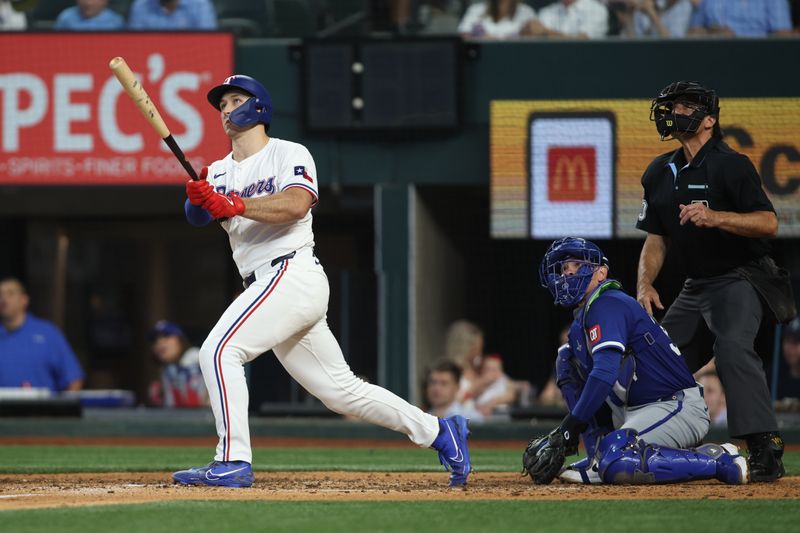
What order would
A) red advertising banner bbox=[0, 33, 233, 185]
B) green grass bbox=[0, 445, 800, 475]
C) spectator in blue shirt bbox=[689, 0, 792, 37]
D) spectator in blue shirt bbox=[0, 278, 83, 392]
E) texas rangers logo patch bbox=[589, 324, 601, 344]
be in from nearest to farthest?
texas rangers logo patch bbox=[589, 324, 601, 344] → green grass bbox=[0, 445, 800, 475] → spectator in blue shirt bbox=[0, 278, 83, 392] → spectator in blue shirt bbox=[689, 0, 792, 37] → red advertising banner bbox=[0, 33, 233, 185]

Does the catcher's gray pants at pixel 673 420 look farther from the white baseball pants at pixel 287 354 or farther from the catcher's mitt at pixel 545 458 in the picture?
the white baseball pants at pixel 287 354

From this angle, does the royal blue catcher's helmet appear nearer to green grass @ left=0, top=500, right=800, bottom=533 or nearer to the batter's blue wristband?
green grass @ left=0, top=500, right=800, bottom=533

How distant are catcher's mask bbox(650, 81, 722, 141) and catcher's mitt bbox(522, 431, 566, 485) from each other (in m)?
1.50

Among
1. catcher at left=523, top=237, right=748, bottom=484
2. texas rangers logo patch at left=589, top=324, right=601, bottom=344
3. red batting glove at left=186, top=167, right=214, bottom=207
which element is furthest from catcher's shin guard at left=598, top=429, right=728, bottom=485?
red batting glove at left=186, top=167, right=214, bottom=207

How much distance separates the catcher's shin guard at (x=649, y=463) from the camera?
5.95 meters

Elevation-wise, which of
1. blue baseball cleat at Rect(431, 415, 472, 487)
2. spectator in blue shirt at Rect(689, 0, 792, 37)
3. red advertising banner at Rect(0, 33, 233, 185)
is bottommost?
blue baseball cleat at Rect(431, 415, 472, 487)

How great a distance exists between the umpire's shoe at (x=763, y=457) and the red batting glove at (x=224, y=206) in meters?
2.43

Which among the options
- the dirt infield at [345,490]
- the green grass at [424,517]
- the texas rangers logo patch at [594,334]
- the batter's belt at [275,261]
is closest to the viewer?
the green grass at [424,517]

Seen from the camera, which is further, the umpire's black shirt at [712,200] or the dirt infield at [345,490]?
the umpire's black shirt at [712,200]

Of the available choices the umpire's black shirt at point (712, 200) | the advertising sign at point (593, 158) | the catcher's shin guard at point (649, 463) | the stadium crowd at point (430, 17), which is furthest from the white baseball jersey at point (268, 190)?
the stadium crowd at point (430, 17)

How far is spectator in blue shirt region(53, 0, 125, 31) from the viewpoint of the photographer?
13039 millimetres

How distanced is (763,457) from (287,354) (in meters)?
2.12

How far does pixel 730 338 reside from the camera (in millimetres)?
6234

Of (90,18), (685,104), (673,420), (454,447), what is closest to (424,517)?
(454,447)
